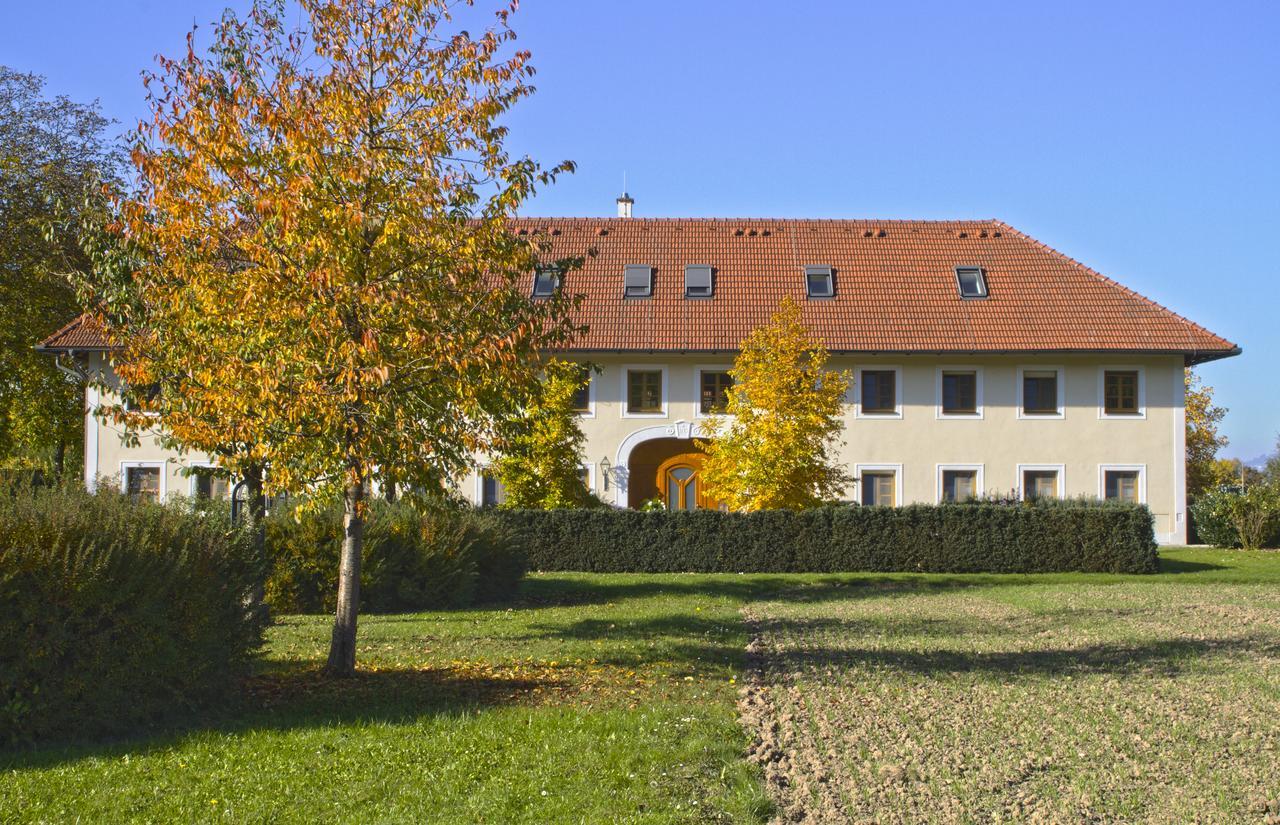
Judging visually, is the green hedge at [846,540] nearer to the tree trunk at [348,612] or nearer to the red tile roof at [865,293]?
the red tile roof at [865,293]

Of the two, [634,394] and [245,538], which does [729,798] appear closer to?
[245,538]

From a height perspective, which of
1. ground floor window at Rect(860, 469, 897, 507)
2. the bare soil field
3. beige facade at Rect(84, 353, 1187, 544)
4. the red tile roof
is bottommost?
the bare soil field

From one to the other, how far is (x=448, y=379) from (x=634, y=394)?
22.7 metres

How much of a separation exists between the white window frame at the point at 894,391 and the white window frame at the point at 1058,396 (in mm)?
3079

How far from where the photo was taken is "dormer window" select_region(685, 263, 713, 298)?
33594mm

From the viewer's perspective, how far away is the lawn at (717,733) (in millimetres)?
6164

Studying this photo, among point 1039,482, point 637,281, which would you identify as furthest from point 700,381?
point 1039,482

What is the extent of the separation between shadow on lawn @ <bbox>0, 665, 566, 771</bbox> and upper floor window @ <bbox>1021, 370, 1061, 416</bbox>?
24459 mm

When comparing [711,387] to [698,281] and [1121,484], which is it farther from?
[1121,484]

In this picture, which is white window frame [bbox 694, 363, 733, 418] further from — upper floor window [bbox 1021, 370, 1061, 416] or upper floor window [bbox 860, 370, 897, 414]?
upper floor window [bbox 1021, 370, 1061, 416]

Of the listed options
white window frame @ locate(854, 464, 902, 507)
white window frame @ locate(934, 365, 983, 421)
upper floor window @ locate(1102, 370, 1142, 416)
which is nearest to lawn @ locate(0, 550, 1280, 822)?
white window frame @ locate(854, 464, 902, 507)

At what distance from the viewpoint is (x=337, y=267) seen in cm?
942

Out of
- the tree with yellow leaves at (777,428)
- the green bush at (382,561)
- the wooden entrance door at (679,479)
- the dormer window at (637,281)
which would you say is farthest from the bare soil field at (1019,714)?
the dormer window at (637,281)

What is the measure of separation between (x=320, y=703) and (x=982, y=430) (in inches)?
1006
